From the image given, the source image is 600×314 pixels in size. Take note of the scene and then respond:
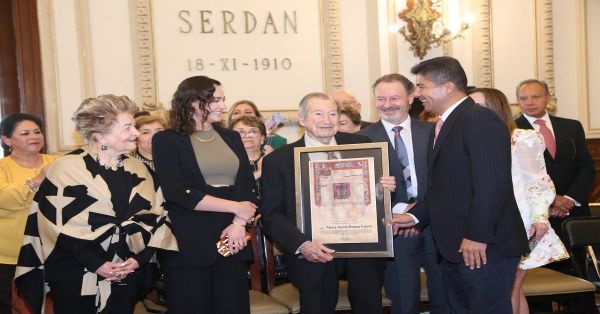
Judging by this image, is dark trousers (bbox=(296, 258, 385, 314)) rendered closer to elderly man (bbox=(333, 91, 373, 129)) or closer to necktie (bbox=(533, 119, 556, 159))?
elderly man (bbox=(333, 91, 373, 129))

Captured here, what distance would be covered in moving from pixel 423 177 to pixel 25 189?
7.70 ft

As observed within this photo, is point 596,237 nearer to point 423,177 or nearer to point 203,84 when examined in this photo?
point 423,177

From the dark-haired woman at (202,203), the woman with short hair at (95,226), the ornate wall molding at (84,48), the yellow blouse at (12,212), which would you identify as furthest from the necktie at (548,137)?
the ornate wall molding at (84,48)

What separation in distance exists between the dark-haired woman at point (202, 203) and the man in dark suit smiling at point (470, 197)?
1003 mm

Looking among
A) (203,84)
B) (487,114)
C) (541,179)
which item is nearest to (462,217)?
(487,114)

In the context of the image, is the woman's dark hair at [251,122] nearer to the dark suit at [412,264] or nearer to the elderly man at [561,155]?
the dark suit at [412,264]

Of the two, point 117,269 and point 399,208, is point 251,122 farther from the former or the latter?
point 117,269

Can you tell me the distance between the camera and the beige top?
3477 millimetres

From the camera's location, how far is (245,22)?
7188 millimetres

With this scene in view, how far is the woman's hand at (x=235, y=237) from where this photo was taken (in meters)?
3.44

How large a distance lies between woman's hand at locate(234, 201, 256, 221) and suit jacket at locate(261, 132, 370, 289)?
0.20m

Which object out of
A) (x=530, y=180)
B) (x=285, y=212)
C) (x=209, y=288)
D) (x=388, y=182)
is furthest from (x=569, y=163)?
(x=209, y=288)

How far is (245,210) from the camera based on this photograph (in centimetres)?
343

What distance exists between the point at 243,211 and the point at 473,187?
3.78 ft
